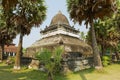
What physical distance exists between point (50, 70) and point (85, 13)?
1061 centimetres

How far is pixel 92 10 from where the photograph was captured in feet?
75.8

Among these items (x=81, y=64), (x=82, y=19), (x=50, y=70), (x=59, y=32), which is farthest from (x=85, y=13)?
(x=59, y=32)

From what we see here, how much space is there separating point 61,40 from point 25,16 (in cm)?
860

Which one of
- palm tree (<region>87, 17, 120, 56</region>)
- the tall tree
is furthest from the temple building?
the tall tree

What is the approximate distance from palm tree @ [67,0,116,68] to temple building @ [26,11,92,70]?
7813 millimetres

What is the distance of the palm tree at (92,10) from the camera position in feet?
74.0

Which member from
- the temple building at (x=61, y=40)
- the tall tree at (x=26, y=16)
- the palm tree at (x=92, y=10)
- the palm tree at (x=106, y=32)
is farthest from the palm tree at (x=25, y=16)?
the palm tree at (x=106, y=32)

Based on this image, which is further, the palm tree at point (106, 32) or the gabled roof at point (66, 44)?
the gabled roof at point (66, 44)

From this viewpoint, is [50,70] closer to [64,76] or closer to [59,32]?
[64,76]

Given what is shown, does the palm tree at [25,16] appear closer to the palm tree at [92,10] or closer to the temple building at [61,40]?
the palm tree at [92,10]

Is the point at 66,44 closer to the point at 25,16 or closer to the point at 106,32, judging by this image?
the point at 106,32

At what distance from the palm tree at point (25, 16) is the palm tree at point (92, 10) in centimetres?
480

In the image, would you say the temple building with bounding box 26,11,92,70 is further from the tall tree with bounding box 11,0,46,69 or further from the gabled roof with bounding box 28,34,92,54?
the tall tree with bounding box 11,0,46,69

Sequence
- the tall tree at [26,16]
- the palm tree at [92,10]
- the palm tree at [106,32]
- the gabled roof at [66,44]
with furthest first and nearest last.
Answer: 1. the gabled roof at [66,44]
2. the palm tree at [106,32]
3. the tall tree at [26,16]
4. the palm tree at [92,10]
